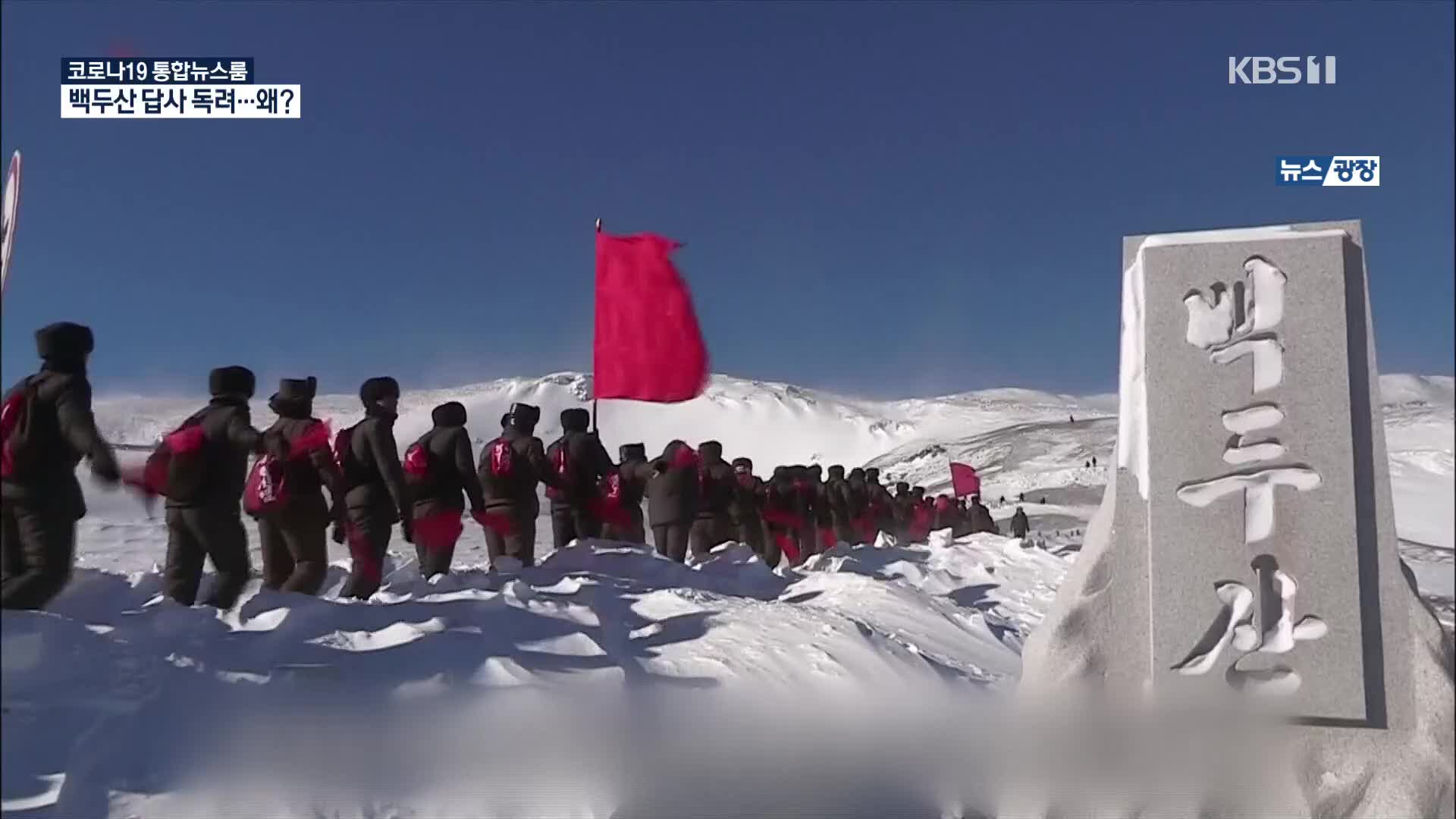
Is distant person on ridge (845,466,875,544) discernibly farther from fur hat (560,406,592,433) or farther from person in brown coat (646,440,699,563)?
fur hat (560,406,592,433)

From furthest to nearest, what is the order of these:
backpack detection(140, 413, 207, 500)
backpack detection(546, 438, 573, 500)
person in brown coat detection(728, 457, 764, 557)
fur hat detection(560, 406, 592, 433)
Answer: person in brown coat detection(728, 457, 764, 557), fur hat detection(560, 406, 592, 433), backpack detection(546, 438, 573, 500), backpack detection(140, 413, 207, 500)

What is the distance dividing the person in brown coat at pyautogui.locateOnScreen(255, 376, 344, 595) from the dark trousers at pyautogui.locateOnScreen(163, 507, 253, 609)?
485 millimetres

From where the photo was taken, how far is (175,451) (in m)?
4.14

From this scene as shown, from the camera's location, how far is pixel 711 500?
8812 mm

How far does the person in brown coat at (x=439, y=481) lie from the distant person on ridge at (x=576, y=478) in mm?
1435

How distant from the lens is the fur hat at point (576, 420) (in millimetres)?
7309

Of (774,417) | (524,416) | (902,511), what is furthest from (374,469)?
(774,417)

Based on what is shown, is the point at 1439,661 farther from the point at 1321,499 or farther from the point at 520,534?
the point at 520,534

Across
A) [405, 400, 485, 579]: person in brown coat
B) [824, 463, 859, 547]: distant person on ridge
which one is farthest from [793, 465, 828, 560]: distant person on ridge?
[405, 400, 485, 579]: person in brown coat

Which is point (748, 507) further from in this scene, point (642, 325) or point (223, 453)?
point (223, 453)

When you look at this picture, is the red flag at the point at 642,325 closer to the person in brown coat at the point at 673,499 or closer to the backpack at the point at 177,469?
the person in brown coat at the point at 673,499

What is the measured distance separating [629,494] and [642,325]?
206 cm

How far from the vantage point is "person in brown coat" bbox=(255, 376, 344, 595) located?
15.6 ft

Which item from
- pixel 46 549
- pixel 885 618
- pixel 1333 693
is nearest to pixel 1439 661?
pixel 1333 693
